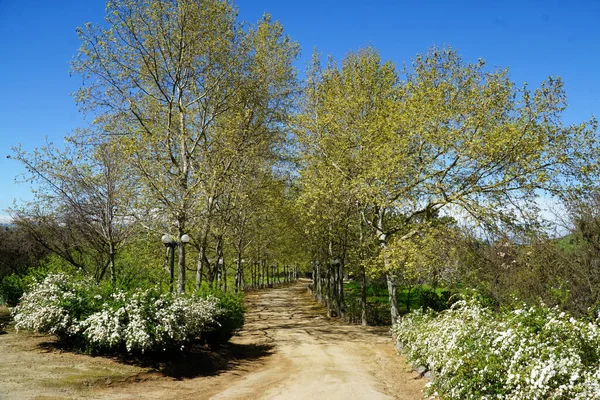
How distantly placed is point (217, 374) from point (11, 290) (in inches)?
448

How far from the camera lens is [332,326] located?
2000 cm

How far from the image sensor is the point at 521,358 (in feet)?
19.8

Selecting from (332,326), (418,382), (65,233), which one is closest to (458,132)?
(418,382)

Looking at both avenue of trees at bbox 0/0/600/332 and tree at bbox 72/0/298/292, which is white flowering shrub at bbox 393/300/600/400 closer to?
avenue of trees at bbox 0/0/600/332

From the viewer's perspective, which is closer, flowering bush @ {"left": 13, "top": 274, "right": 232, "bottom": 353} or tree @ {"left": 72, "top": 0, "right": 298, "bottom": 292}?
flowering bush @ {"left": 13, "top": 274, "right": 232, "bottom": 353}

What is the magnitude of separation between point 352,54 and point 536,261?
15121 mm

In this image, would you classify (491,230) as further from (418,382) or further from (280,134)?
(280,134)

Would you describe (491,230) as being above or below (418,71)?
below

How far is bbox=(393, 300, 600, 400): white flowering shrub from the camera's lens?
5.54 meters

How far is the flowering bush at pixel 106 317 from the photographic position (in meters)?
9.78

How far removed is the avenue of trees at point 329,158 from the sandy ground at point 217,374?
2752 millimetres

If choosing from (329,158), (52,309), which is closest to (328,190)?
(329,158)

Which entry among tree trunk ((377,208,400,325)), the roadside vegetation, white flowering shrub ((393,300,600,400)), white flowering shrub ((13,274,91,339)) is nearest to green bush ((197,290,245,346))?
the roadside vegetation

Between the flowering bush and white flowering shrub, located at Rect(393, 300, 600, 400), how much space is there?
20.9 ft
